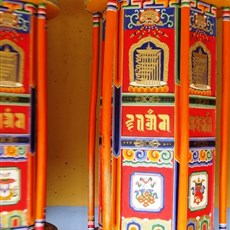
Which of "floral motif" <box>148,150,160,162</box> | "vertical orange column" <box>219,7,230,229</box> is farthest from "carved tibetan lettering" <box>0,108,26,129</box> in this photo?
"vertical orange column" <box>219,7,230,229</box>

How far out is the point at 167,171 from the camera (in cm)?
155

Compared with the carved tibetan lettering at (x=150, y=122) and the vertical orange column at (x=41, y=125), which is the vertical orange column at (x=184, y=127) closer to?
the carved tibetan lettering at (x=150, y=122)

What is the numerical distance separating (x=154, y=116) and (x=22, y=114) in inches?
20.2

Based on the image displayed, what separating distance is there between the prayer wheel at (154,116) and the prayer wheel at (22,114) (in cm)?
26

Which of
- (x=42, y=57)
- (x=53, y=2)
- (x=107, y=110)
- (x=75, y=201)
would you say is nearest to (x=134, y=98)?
(x=107, y=110)

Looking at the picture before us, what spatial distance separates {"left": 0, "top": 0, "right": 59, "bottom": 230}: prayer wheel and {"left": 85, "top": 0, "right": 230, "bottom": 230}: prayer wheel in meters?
0.26

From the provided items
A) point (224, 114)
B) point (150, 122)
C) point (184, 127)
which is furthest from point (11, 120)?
point (224, 114)

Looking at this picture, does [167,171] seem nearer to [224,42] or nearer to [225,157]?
[225,157]

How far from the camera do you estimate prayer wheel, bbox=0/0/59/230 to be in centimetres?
157

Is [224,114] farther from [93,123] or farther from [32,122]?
[32,122]

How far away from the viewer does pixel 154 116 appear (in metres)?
1.56

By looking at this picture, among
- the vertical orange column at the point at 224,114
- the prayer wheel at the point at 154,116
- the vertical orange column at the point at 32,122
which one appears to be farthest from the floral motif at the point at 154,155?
the vertical orange column at the point at 32,122

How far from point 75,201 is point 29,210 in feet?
1.51

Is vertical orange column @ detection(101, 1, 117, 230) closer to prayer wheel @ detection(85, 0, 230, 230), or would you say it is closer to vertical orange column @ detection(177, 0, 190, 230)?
prayer wheel @ detection(85, 0, 230, 230)
